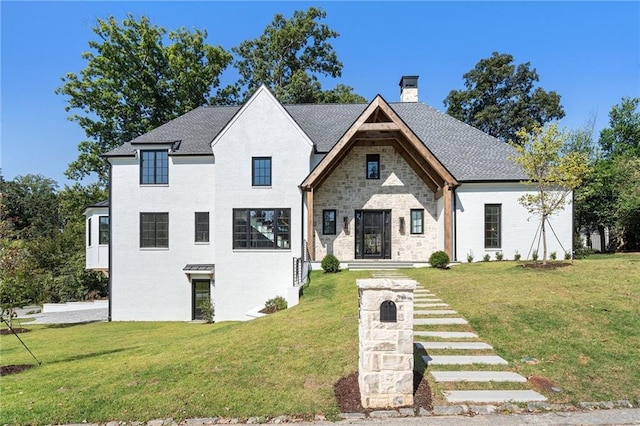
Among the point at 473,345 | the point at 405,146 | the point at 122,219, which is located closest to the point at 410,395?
the point at 473,345

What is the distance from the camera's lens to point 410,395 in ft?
16.0

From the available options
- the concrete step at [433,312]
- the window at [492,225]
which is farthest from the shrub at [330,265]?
the window at [492,225]

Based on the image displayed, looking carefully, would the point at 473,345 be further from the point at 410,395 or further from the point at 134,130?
the point at 134,130

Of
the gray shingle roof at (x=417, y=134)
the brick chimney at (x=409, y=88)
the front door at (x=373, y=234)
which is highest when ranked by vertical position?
the brick chimney at (x=409, y=88)

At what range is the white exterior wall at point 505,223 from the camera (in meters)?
15.8

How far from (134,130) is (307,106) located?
634 inches

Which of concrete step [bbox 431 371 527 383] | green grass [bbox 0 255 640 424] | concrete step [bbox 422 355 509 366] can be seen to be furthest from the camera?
concrete step [bbox 422 355 509 366]

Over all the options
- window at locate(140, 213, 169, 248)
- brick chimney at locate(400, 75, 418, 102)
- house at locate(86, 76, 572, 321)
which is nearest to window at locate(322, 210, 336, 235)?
house at locate(86, 76, 572, 321)

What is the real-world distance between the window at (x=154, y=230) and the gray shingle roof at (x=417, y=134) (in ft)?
10.4

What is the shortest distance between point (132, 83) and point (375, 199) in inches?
896

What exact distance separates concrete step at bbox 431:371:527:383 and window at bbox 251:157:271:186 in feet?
39.2

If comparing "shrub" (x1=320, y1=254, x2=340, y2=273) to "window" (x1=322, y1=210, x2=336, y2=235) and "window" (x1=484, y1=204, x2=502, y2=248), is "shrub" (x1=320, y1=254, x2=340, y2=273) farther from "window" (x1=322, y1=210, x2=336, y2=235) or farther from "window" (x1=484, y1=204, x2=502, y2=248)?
"window" (x1=484, y1=204, x2=502, y2=248)

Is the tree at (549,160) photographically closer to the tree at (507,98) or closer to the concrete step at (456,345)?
the concrete step at (456,345)

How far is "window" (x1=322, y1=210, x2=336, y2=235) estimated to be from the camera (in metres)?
16.7
